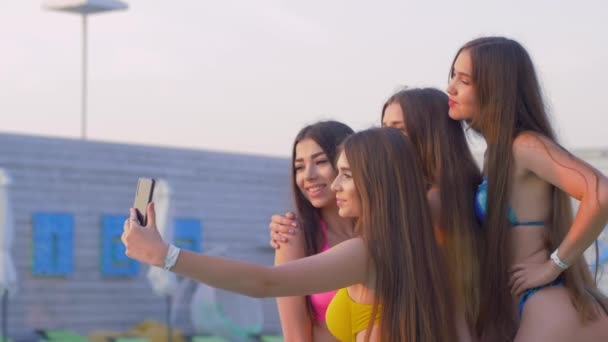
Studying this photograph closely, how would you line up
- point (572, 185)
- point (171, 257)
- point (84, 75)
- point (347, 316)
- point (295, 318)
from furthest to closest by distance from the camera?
point (84, 75)
point (295, 318)
point (572, 185)
point (347, 316)
point (171, 257)

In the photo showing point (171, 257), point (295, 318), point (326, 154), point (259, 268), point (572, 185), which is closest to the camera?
point (171, 257)

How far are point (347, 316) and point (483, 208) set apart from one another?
2.00 ft

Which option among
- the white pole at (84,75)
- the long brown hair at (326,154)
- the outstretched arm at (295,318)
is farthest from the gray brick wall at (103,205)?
the outstretched arm at (295,318)

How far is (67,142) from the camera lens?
19.8m

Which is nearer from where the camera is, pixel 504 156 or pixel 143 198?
pixel 143 198

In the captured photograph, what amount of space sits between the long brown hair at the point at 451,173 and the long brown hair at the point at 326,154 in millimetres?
428

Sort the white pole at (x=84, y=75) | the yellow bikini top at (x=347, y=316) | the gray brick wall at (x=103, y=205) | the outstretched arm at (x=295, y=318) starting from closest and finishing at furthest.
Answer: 1. the yellow bikini top at (x=347, y=316)
2. the outstretched arm at (x=295, y=318)
3. the gray brick wall at (x=103, y=205)
4. the white pole at (x=84, y=75)

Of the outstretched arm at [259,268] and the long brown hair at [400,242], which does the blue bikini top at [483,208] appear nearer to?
the long brown hair at [400,242]

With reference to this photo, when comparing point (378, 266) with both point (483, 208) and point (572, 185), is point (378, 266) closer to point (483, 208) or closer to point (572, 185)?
point (483, 208)

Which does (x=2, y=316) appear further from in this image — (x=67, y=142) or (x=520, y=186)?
(x=520, y=186)

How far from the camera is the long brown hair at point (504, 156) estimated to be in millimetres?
3592

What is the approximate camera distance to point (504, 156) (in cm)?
363

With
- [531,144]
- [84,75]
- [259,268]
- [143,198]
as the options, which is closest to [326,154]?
[531,144]

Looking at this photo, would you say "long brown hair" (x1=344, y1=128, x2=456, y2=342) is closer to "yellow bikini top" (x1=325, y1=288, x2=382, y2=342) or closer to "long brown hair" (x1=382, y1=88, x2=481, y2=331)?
"yellow bikini top" (x1=325, y1=288, x2=382, y2=342)
